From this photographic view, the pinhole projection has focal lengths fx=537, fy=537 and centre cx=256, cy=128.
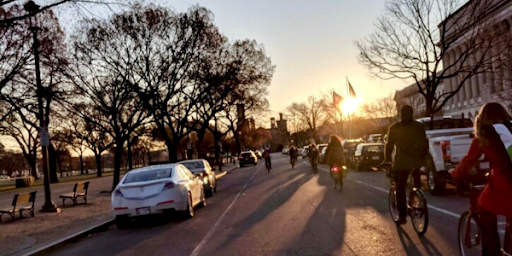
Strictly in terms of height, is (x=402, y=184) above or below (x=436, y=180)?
above

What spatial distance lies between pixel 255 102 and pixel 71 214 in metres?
32.5

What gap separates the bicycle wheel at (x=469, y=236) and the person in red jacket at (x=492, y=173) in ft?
0.88

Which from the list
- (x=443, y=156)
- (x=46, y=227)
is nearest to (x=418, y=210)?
(x=443, y=156)

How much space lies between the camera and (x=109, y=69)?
94.9 ft

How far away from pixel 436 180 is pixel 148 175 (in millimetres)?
7523

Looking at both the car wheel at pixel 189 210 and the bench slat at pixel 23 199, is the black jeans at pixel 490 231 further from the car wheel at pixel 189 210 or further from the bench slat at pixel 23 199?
the bench slat at pixel 23 199

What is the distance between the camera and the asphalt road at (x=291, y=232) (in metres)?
8.17

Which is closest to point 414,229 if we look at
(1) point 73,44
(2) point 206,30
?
(1) point 73,44

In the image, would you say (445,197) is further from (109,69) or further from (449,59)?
(449,59)

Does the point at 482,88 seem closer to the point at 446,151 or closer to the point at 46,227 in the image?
the point at 446,151

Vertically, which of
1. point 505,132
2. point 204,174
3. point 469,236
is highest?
point 505,132

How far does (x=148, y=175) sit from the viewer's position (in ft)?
45.2

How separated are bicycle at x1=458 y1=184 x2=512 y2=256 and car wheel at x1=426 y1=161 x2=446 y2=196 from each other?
8.35m

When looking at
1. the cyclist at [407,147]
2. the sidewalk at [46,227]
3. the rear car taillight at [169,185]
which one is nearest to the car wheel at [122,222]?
the sidewalk at [46,227]
